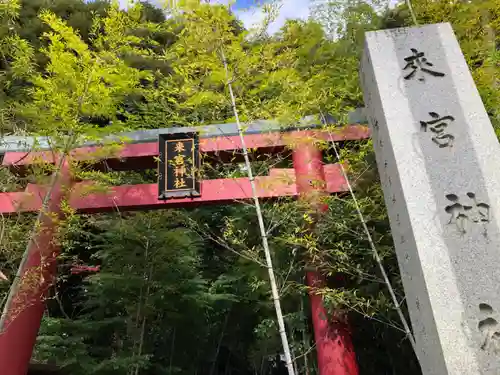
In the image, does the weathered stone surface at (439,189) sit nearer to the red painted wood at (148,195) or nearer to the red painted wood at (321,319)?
the red painted wood at (321,319)

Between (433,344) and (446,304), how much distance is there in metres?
0.20

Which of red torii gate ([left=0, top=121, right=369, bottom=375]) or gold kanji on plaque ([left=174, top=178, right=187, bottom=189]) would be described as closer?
red torii gate ([left=0, top=121, right=369, bottom=375])

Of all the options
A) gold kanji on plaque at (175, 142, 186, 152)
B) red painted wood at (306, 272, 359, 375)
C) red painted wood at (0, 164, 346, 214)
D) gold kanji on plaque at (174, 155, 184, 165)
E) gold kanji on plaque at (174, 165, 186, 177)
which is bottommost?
red painted wood at (306, 272, 359, 375)

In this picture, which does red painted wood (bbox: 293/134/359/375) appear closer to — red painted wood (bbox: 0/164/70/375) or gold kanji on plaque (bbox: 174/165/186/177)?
gold kanji on plaque (bbox: 174/165/186/177)

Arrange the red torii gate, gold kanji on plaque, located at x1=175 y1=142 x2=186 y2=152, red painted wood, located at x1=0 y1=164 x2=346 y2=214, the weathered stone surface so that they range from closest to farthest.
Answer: the weathered stone surface < the red torii gate < red painted wood, located at x1=0 y1=164 x2=346 y2=214 < gold kanji on plaque, located at x1=175 y1=142 x2=186 y2=152

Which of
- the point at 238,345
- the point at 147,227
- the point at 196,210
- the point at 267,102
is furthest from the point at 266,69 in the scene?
the point at 238,345

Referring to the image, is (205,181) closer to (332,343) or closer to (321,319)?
(321,319)

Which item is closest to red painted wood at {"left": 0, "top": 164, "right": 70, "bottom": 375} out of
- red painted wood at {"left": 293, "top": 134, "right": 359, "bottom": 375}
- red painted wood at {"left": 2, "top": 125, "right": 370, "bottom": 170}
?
red painted wood at {"left": 2, "top": 125, "right": 370, "bottom": 170}

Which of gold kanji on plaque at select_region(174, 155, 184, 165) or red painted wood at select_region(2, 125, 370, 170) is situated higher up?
red painted wood at select_region(2, 125, 370, 170)

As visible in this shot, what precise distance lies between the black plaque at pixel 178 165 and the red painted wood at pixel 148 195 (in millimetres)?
123

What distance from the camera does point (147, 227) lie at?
6.41 meters

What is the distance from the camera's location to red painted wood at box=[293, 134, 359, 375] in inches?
161

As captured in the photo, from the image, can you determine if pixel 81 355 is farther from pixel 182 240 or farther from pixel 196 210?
pixel 196 210

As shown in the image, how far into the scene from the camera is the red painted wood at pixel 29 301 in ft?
13.4
